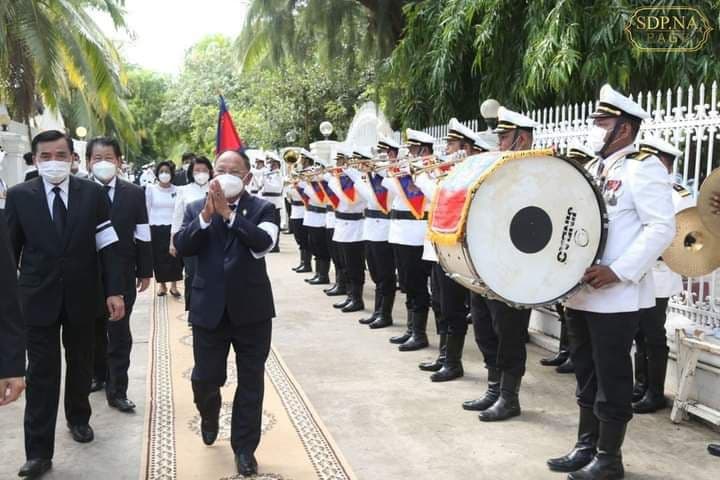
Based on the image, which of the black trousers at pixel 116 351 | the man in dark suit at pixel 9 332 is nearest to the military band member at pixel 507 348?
the black trousers at pixel 116 351

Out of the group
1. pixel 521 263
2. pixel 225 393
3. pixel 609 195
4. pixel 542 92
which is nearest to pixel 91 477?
pixel 225 393

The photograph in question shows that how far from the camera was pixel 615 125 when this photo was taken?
395 centimetres

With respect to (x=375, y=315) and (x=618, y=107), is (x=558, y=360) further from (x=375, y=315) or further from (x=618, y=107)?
(x=618, y=107)

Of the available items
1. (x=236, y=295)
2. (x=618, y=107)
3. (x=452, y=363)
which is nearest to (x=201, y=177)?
(x=452, y=363)

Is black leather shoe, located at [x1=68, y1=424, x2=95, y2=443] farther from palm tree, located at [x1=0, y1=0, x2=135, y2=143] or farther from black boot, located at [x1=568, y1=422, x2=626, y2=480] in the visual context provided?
palm tree, located at [x1=0, y1=0, x2=135, y2=143]

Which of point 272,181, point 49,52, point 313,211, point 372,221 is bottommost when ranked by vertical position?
point 313,211

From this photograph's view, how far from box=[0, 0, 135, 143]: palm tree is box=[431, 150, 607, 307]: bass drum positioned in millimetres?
11066

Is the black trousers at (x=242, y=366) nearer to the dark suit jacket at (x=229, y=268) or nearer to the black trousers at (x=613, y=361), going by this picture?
the dark suit jacket at (x=229, y=268)

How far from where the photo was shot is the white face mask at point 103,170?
5.30 metres

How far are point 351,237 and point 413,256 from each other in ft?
6.83

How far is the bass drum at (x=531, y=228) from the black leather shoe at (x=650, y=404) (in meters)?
1.75

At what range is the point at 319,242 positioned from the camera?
35.6 ft

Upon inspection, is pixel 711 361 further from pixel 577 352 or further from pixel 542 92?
pixel 542 92

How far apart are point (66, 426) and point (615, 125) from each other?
13.0 feet
